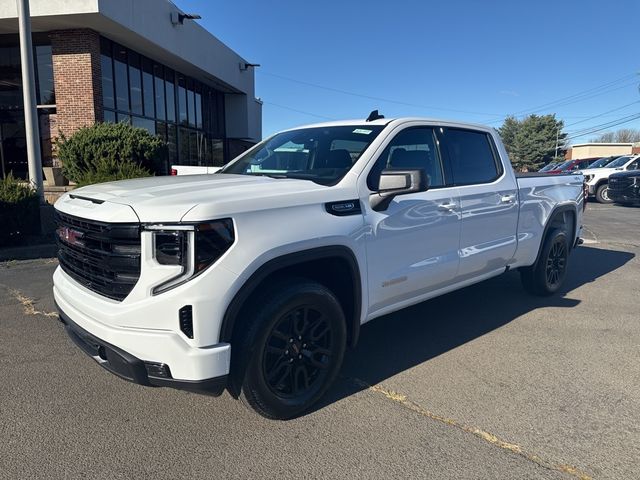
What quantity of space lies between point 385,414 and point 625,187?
60.2 ft

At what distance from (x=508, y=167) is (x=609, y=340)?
1887 mm

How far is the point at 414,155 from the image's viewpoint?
4004 millimetres

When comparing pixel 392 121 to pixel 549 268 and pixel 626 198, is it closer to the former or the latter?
pixel 549 268

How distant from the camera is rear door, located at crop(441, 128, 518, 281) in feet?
14.1

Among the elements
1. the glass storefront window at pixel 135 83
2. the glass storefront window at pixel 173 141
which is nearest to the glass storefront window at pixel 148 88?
the glass storefront window at pixel 135 83

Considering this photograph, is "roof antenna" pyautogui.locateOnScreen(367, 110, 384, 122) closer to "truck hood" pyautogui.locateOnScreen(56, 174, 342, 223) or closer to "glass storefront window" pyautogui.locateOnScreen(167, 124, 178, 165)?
"truck hood" pyautogui.locateOnScreen(56, 174, 342, 223)

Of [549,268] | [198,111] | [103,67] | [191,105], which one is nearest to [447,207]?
[549,268]

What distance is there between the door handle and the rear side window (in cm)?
31

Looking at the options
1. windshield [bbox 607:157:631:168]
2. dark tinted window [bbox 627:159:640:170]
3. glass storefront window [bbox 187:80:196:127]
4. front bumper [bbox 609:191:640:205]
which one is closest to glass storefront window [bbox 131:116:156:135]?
glass storefront window [bbox 187:80:196:127]

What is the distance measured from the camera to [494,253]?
4684mm

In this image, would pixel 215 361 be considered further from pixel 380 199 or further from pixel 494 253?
pixel 494 253

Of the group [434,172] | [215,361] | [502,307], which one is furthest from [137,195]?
[502,307]

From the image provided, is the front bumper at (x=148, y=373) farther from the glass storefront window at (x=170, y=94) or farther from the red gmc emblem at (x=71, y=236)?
the glass storefront window at (x=170, y=94)

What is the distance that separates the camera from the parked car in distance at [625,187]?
17.5m
